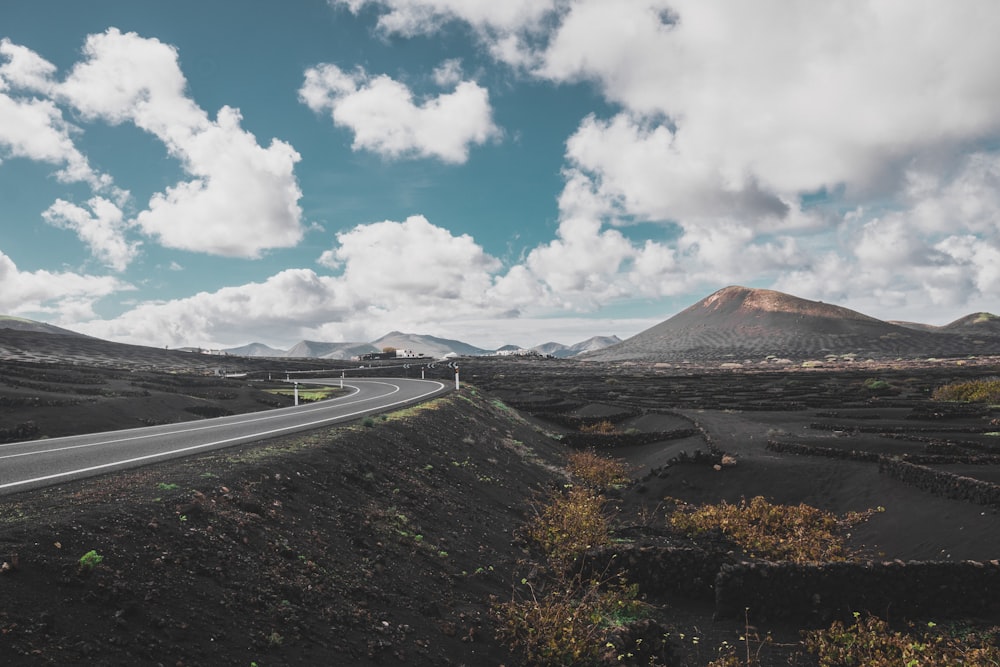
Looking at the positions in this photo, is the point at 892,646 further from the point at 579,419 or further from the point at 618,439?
the point at 579,419

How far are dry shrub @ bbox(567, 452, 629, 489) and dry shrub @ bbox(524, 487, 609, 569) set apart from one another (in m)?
5.98

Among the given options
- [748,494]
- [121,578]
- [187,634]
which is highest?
[121,578]

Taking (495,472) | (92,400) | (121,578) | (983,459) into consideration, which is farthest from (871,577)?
(92,400)

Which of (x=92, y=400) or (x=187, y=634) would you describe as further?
(x=92, y=400)

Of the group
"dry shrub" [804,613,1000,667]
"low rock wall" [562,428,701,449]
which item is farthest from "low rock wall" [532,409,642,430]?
"dry shrub" [804,613,1000,667]

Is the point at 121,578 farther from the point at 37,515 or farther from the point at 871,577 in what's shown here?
the point at 871,577

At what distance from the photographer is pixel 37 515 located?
6734 millimetres

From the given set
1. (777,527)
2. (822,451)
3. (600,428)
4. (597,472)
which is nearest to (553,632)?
(777,527)

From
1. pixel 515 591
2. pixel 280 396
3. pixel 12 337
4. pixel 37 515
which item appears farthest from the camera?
pixel 12 337

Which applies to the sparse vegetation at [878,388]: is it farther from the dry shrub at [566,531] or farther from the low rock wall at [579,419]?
the dry shrub at [566,531]

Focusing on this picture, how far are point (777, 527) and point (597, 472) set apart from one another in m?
8.13

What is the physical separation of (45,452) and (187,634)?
10978 mm

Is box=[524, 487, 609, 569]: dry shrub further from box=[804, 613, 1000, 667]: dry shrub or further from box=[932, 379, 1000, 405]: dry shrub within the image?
box=[932, 379, 1000, 405]: dry shrub

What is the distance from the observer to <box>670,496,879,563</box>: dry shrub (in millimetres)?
13539
